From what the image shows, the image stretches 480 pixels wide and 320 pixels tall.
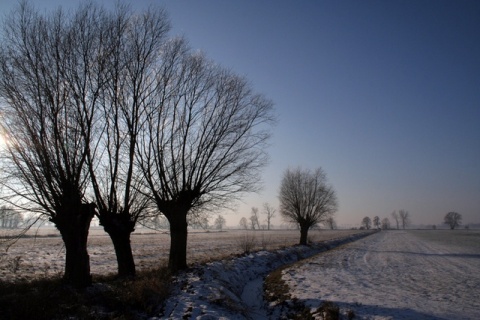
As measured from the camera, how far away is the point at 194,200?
1528cm

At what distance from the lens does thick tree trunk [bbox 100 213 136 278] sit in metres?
11.9

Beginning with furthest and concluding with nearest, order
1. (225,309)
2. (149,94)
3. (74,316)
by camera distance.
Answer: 1. (149,94)
2. (225,309)
3. (74,316)

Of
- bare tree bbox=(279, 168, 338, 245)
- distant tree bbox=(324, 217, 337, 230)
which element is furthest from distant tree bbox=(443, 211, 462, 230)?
bare tree bbox=(279, 168, 338, 245)

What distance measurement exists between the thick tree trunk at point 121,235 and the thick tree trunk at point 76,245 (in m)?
1.46

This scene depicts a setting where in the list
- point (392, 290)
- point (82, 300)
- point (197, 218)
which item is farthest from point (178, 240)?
point (392, 290)

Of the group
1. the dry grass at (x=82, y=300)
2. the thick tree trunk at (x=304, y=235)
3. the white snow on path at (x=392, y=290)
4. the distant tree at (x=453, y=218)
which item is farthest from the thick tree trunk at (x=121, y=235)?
the distant tree at (x=453, y=218)

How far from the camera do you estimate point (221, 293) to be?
34.2 ft

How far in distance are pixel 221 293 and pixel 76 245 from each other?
197 inches

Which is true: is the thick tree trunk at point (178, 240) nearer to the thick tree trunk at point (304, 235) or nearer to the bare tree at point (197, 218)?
the bare tree at point (197, 218)

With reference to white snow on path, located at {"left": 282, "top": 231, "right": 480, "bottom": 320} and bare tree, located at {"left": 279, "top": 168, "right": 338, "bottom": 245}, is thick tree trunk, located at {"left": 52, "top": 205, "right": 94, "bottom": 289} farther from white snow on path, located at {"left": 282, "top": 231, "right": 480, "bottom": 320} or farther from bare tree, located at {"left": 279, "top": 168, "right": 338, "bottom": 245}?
bare tree, located at {"left": 279, "top": 168, "right": 338, "bottom": 245}

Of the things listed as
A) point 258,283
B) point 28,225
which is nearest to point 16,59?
point 28,225

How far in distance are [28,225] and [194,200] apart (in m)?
6.88

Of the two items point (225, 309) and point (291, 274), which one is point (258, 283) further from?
point (225, 309)

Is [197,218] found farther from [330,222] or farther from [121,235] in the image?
[330,222]
